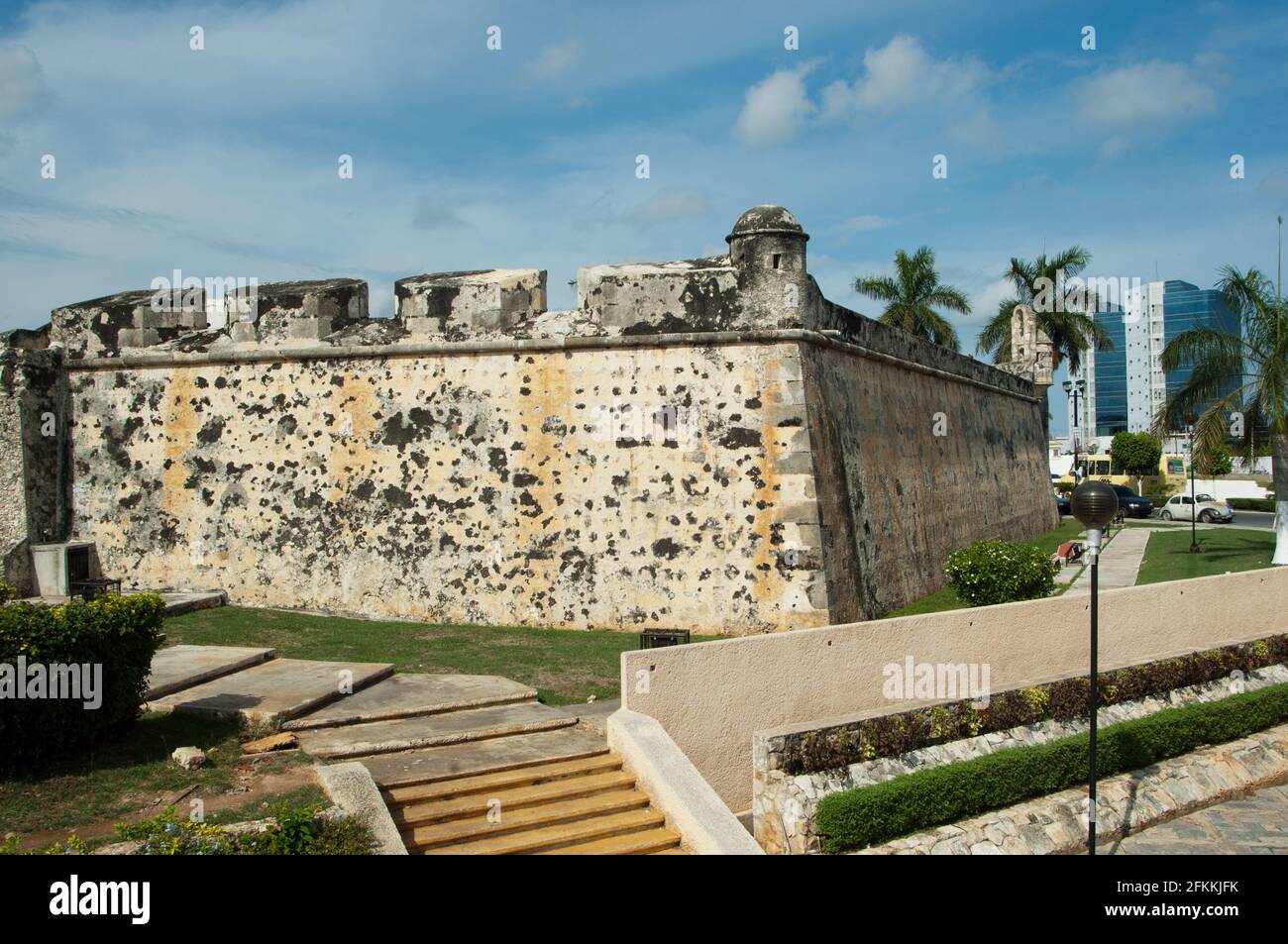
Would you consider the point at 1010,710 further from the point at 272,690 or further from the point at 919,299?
the point at 919,299

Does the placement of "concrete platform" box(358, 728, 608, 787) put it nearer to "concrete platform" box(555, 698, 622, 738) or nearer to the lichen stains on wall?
"concrete platform" box(555, 698, 622, 738)

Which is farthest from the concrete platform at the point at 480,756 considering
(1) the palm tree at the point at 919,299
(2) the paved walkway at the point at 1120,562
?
(1) the palm tree at the point at 919,299

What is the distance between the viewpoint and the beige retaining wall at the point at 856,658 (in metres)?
8.02

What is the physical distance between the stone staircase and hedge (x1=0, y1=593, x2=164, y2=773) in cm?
86

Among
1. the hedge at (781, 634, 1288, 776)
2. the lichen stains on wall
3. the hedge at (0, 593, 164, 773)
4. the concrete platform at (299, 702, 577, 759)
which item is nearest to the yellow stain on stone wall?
the lichen stains on wall

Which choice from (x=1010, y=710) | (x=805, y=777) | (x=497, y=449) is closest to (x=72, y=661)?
(x=805, y=777)

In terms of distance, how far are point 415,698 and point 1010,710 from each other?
18.3 feet

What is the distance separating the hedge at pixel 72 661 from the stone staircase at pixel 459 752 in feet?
2.83

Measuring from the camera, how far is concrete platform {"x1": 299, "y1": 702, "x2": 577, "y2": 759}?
724cm

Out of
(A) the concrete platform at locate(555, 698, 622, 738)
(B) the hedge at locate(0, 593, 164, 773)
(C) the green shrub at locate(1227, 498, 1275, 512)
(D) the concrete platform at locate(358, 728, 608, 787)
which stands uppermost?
(B) the hedge at locate(0, 593, 164, 773)

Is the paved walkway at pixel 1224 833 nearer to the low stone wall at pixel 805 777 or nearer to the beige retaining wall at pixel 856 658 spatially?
the low stone wall at pixel 805 777

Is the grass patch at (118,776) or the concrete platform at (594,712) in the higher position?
the grass patch at (118,776)

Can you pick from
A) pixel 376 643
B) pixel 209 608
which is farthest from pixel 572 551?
pixel 209 608

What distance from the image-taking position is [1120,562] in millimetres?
18891
